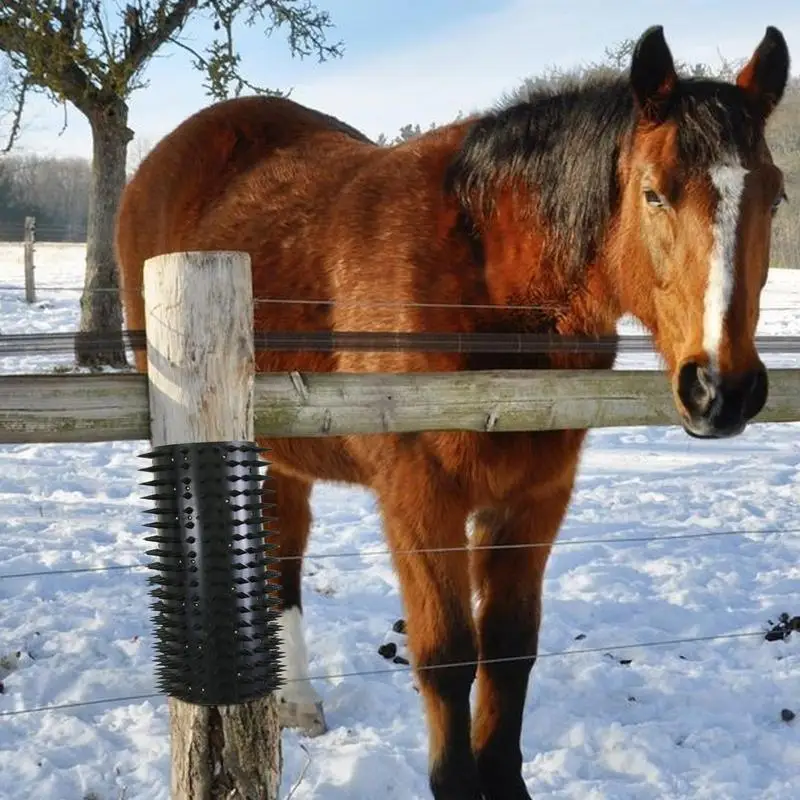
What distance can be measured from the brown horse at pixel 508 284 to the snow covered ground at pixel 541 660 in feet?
1.14

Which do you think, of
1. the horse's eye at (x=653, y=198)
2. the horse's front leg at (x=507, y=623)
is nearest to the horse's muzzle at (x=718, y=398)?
the horse's eye at (x=653, y=198)

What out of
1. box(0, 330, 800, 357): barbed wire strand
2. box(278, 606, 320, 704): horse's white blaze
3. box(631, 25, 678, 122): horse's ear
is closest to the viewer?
box(631, 25, 678, 122): horse's ear

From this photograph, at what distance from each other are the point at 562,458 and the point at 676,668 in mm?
1541

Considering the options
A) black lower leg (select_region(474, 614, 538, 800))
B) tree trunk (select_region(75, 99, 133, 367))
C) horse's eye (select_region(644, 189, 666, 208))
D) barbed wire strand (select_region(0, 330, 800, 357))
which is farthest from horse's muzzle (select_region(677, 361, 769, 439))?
tree trunk (select_region(75, 99, 133, 367))

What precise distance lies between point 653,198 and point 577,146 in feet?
1.33

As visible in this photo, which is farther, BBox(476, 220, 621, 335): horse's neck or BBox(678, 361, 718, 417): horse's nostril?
BBox(476, 220, 621, 335): horse's neck

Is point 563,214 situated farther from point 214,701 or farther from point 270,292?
point 214,701

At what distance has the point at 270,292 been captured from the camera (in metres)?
Result: 3.22

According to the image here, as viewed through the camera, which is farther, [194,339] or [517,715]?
[517,715]

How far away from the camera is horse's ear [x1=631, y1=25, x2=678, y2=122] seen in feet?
6.77

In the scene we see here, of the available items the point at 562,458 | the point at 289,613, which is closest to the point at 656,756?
the point at 562,458

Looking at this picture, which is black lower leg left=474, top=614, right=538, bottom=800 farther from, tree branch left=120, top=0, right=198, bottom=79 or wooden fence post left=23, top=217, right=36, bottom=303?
wooden fence post left=23, top=217, right=36, bottom=303

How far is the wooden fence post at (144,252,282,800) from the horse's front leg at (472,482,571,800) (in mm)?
1222

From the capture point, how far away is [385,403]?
2.06m
